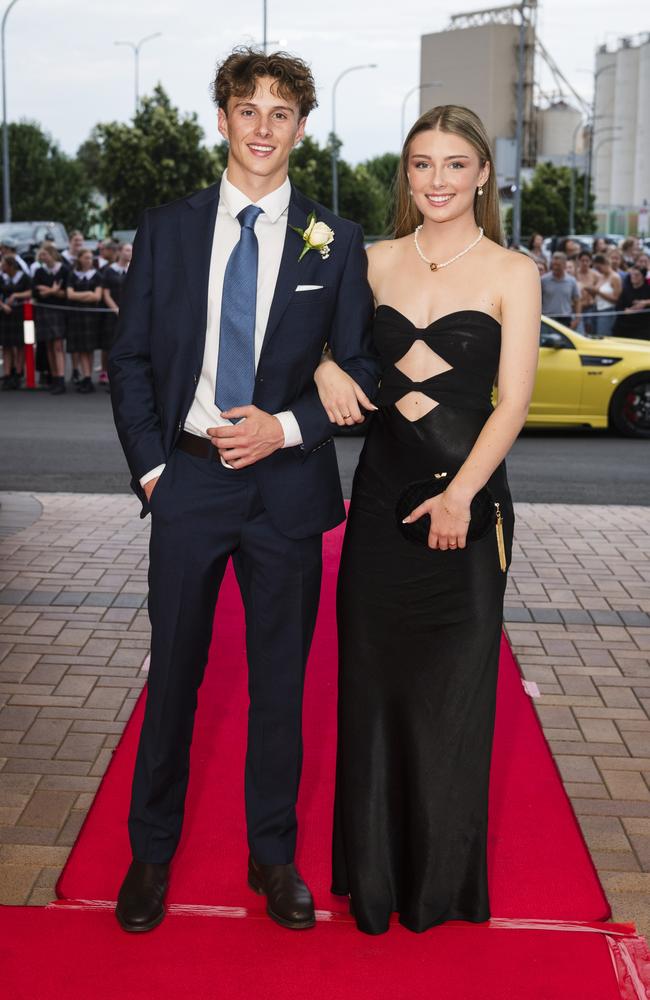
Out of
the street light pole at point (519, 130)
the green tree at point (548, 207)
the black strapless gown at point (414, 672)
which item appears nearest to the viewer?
the black strapless gown at point (414, 672)

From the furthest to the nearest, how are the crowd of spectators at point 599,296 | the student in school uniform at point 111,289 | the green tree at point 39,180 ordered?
1. the green tree at point 39,180
2. the student in school uniform at point 111,289
3. the crowd of spectators at point 599,296

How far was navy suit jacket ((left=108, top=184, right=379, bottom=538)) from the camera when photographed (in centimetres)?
301

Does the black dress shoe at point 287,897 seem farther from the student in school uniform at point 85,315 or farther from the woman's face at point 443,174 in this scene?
the student in school uniform at point 85,315

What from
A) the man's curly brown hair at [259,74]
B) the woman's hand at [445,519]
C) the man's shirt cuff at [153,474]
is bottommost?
the woman's hand at [445,519]

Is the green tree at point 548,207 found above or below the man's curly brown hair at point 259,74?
above

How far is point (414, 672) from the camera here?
10.2ft

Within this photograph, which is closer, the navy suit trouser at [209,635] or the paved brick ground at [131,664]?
the navy suit trouser at [209,635]

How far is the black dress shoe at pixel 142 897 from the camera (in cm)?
308

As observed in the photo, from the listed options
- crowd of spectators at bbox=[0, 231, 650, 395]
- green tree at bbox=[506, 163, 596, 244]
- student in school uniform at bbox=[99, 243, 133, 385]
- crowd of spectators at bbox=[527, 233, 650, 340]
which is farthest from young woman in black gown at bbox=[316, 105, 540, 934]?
green tree at bbox=[506, 163, 596, 244]

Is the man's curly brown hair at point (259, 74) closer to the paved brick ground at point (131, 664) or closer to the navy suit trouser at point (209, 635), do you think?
the navy suit trouser at point (209, 635)

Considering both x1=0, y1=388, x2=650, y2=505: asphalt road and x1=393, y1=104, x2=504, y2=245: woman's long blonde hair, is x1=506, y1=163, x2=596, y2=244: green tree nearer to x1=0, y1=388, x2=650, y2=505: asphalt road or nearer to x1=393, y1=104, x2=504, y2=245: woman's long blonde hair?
x1=0, y1=388, x2=650, y2=505: asphalt road

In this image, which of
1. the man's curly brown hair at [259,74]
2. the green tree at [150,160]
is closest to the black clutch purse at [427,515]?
the man's curly brown hair at [259,74]

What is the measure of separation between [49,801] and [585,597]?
11.5 feet

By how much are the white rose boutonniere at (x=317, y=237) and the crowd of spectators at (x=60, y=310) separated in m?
13.3
